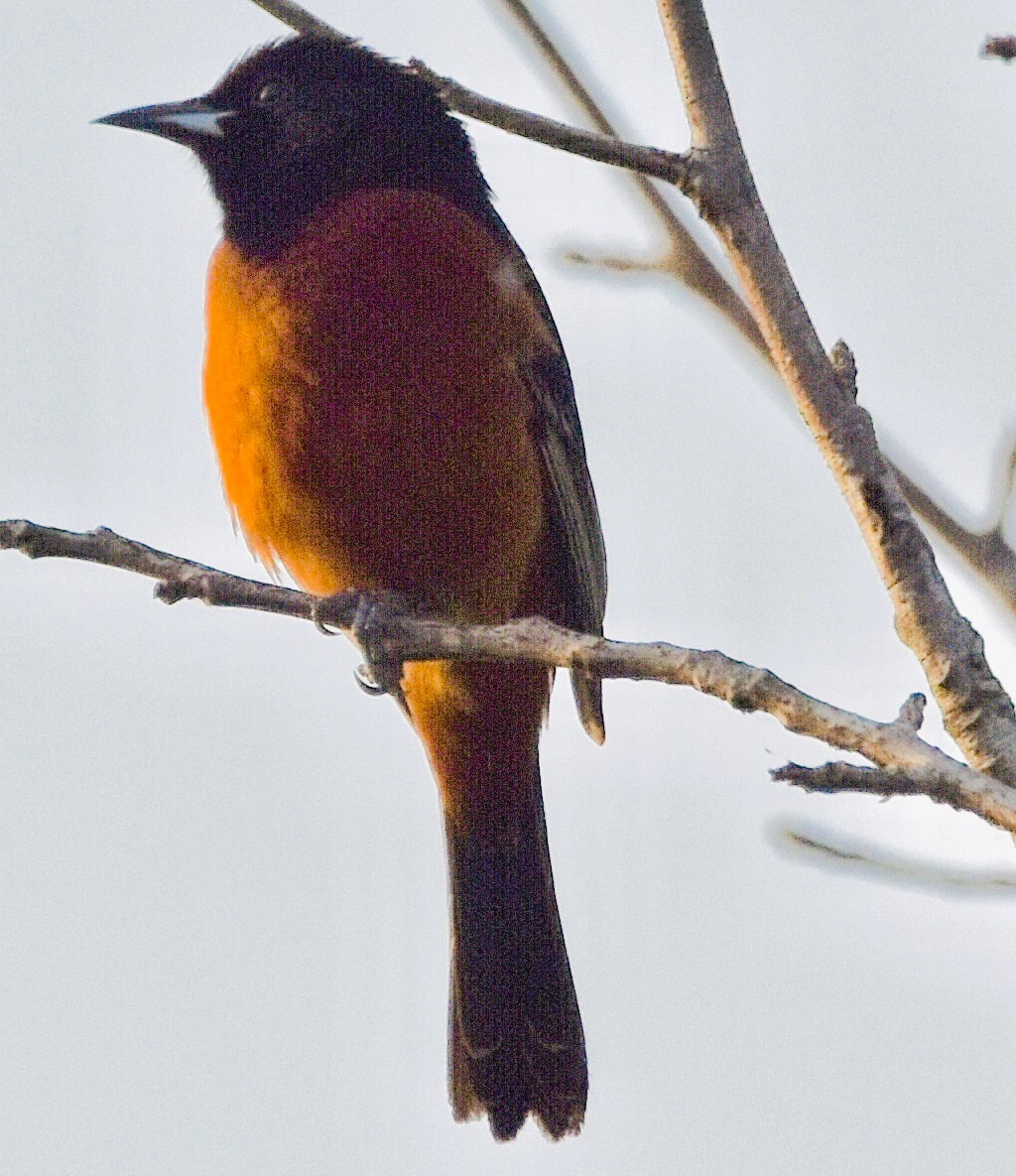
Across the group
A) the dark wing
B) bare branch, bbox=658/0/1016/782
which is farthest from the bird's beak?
bare branch, bbox=658/0/1016/782

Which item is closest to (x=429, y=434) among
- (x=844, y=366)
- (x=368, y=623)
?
(x=368, y=623)

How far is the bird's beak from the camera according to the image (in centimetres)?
492

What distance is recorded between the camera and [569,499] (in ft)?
15.3

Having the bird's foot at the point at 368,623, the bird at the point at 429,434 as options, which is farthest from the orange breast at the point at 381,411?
the bird's foot at the point at 368,623

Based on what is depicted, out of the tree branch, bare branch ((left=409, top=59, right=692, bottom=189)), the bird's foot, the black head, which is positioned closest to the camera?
the tree branch

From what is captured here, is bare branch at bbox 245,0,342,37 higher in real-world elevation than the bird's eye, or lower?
lower

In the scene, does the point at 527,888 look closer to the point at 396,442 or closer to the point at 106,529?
the point at 396,442

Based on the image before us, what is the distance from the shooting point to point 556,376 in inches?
188

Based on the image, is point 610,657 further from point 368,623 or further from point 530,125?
point 368,623

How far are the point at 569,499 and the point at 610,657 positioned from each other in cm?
210

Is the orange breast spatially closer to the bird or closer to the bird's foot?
the bird

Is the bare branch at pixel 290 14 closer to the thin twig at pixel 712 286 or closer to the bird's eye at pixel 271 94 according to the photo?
the thin twig at pixel 712 286

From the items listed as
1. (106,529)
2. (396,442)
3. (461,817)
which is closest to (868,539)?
(106,529)

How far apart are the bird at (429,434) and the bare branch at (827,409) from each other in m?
1.34
